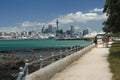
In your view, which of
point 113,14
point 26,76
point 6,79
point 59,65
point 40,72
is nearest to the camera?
point 26,76

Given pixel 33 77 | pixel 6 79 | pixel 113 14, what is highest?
pixel 113 14

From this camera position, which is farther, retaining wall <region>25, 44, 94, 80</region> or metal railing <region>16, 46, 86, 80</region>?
retaining wall <region>25, 44, 94, 80</region>

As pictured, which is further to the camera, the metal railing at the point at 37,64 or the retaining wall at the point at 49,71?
the retaining wall at the point at 49,71

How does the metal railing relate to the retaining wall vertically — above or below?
above

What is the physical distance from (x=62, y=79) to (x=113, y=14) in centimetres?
2236

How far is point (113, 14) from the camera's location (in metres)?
38.2

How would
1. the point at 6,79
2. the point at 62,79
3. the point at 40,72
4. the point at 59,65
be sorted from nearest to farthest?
the point at 40,72
the point at 62,79
the point at 59,65
the point at 6,79

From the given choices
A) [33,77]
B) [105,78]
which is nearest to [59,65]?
[105,78]

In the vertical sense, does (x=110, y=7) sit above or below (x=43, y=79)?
above

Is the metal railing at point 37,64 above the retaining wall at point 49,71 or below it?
above

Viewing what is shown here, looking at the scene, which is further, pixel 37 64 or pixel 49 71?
pixel 37 64

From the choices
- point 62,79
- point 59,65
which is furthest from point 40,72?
point 59,65

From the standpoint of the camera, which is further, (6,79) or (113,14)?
(113,14)

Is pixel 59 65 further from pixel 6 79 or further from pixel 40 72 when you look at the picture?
pixel 6 79
